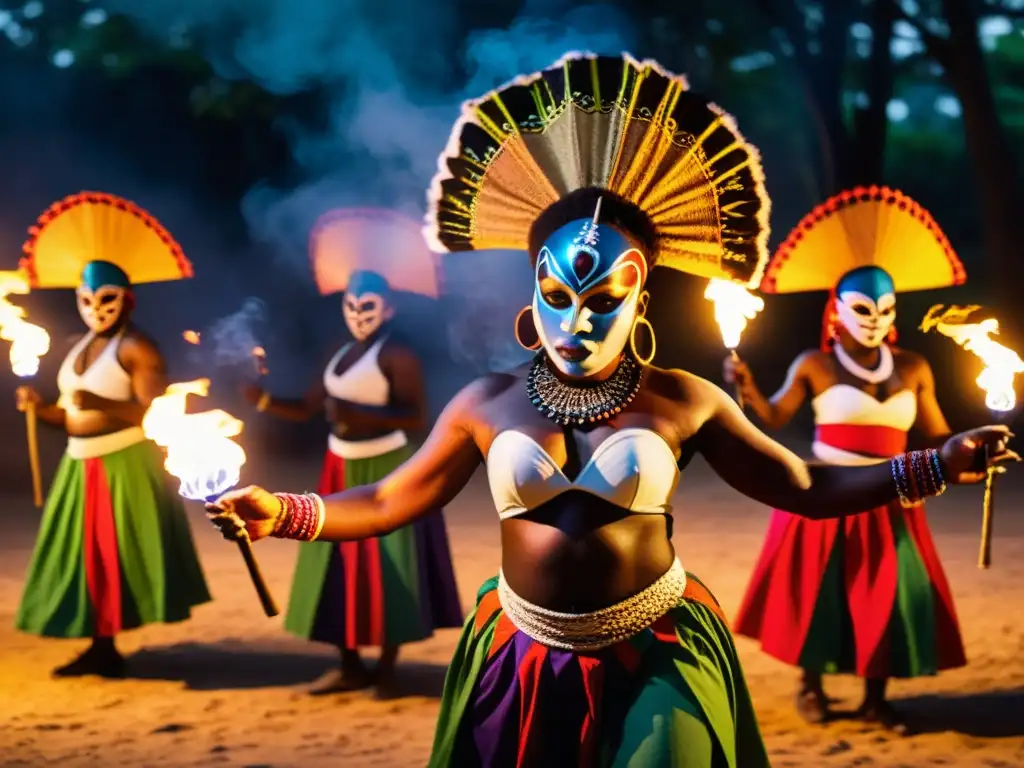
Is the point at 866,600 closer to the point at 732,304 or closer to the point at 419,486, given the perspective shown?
the point at 732,304

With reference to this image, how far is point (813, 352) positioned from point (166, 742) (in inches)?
130

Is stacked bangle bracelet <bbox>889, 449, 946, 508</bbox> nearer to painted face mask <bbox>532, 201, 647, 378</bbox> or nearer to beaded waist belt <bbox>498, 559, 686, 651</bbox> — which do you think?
beaded waist belt <bbox>498, 559, 686, 651</bbox>

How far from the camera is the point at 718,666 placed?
10.2 feet

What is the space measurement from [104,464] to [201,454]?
3661 mm

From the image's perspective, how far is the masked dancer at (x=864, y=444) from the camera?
208 inches

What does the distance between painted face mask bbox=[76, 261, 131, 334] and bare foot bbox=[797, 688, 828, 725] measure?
150 inches

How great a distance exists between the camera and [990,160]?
15594 mm

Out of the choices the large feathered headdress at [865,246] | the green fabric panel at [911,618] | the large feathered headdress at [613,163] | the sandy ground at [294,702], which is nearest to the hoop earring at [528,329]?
the large feathered headdress at [613,163]

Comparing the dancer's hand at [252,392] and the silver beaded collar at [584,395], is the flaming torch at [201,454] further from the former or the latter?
the dancer's hand at [252,392]

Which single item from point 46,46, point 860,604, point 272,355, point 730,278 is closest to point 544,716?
point 730,278

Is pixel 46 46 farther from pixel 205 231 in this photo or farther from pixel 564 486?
pixel 564 486

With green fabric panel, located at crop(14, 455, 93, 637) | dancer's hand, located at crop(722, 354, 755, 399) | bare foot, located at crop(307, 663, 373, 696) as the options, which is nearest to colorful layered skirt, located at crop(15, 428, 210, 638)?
green fabric panel, located at crop(14, 455, 93, 637)

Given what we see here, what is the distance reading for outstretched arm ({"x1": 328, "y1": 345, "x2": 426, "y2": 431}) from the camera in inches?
233

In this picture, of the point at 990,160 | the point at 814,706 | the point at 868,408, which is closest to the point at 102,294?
the point at 868,408
